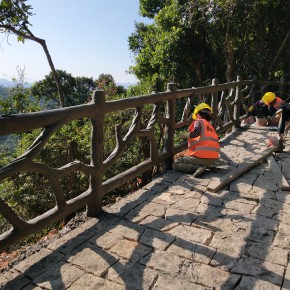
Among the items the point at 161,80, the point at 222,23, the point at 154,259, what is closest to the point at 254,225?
the point at 154,259

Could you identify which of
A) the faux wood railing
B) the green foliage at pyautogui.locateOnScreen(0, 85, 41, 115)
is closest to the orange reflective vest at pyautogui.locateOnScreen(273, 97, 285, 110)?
the faux wood railing

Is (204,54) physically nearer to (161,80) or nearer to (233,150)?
(161,80)

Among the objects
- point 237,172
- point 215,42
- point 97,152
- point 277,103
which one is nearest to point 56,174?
point 97,152

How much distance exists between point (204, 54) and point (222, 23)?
2.96 metres

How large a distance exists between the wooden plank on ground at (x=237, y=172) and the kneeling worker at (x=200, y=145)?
0.46 meters

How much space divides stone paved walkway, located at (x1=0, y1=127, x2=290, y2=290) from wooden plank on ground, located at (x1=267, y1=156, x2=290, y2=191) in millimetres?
163

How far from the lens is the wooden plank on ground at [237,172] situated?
4180 millimetres

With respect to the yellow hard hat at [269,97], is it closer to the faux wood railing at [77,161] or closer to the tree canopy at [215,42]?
the faux wood railing at [77,161]

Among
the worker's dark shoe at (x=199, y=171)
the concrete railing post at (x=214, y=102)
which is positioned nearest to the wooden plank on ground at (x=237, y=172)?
the worker's dark shoe at (x=199, y=171)

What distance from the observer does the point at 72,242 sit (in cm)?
292

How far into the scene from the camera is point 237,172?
463cm

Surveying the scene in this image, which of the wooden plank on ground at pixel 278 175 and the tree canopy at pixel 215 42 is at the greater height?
the tree canopy at pixel 215 42

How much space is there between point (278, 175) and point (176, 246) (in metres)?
2.59

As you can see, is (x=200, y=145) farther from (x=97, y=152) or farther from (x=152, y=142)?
(x=97, y=152)
